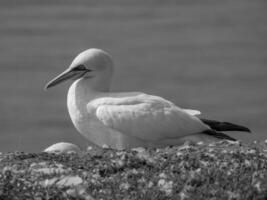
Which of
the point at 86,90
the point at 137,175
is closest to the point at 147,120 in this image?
the point at 86,90

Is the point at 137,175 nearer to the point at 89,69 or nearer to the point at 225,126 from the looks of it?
the point at 225,126

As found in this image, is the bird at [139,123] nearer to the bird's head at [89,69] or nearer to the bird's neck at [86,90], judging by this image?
the bird's neck at [86,90]

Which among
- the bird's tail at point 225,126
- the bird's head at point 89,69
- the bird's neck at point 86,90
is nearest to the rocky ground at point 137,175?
the bird's tail at point 225,126

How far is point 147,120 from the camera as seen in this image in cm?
1302

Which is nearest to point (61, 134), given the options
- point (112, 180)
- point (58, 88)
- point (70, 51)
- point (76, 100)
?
point (58, 88)

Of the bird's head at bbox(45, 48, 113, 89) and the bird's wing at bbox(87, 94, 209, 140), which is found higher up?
the bird's head at bbox(45, 48, 113, 89)

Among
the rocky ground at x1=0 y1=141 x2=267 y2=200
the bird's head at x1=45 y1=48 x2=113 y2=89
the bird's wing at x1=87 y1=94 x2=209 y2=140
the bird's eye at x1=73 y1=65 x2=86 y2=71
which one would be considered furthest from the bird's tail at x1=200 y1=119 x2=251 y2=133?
the rocky ground at x1=0 y1=141 x2=267 y2=200

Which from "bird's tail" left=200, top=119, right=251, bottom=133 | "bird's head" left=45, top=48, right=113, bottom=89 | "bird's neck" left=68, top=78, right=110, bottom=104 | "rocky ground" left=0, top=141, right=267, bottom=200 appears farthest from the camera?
"bird's head" left=45, top=48, right=113, bottom=89

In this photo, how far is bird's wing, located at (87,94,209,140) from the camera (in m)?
13.0

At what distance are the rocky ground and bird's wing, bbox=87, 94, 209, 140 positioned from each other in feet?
7.78

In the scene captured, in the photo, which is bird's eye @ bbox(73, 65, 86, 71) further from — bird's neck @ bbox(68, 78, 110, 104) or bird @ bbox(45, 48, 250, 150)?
bird @ bbox(45, 48, 250, 150)

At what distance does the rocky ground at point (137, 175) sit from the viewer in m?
8.98

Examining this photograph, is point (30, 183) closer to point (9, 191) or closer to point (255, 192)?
point (9, 191)

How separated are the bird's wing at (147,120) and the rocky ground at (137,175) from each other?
93.4 inches
